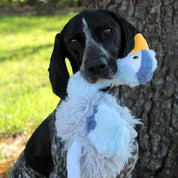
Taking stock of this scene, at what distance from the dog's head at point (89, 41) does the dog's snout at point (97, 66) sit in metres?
0.06

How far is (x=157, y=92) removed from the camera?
293 cm

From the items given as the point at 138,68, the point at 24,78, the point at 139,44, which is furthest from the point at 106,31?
the point at 24,78

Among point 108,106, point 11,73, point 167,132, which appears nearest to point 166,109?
point 167,132

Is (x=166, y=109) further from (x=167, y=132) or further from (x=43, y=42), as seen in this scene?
(x=43, y=42)

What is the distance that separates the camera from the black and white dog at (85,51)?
6.52 ft

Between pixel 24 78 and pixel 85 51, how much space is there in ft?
15.9

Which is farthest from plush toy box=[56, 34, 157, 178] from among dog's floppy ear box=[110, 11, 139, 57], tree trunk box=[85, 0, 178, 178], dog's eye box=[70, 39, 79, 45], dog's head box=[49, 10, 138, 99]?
tree trunk box=[85, 0, 178, 178]

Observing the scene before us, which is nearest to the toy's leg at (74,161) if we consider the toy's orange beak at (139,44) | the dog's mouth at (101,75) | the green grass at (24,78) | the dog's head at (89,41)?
the dog's mouth at (101,75)

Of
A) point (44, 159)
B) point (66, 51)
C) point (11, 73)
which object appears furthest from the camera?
point (11, 73)

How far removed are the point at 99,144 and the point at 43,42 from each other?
9.28 meters

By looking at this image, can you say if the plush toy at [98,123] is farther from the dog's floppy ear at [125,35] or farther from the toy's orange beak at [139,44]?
the dog's floppy ear at [125,35]

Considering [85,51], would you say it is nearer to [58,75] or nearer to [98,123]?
[58,75]

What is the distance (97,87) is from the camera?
189cm

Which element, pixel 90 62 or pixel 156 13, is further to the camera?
pixel 156 13
